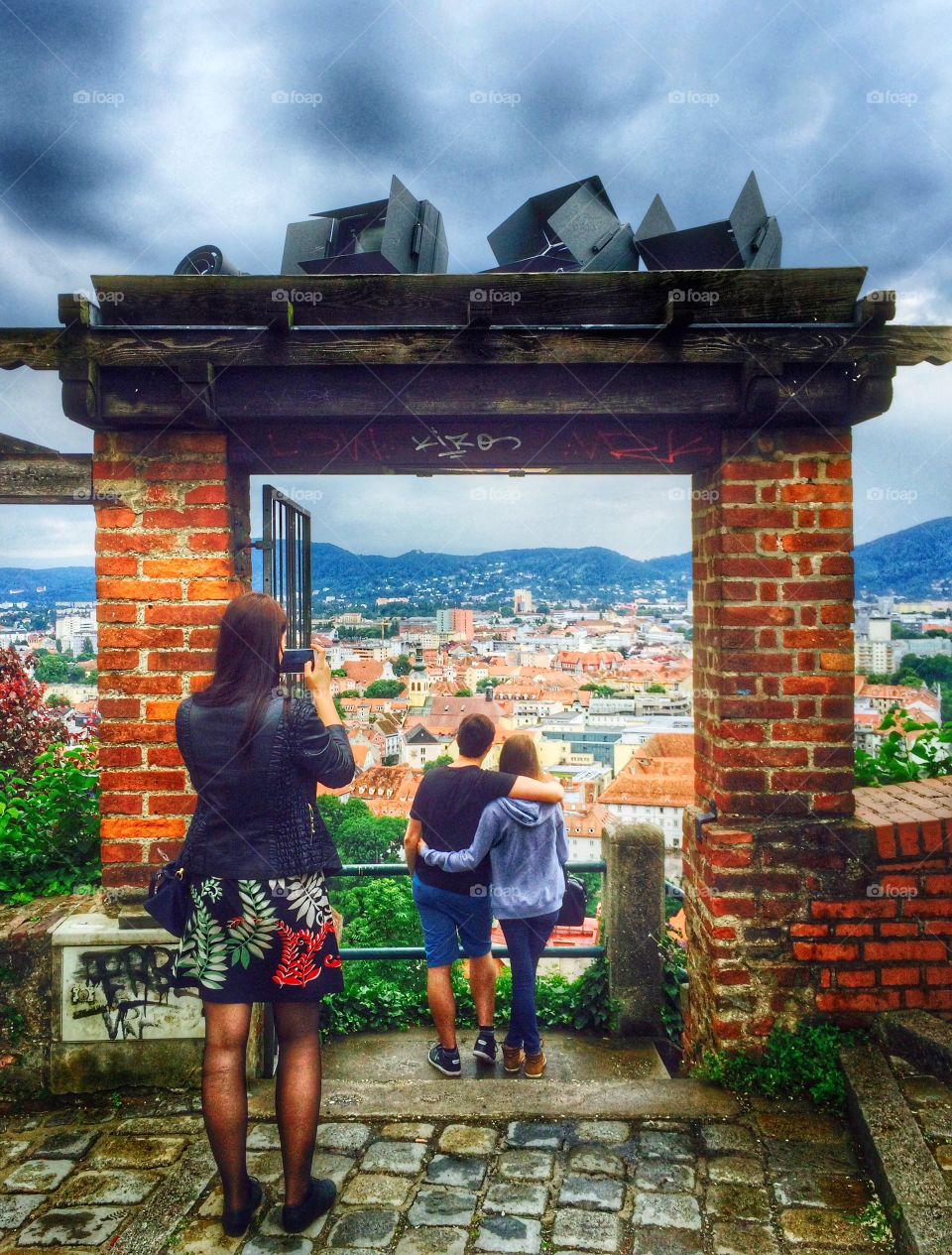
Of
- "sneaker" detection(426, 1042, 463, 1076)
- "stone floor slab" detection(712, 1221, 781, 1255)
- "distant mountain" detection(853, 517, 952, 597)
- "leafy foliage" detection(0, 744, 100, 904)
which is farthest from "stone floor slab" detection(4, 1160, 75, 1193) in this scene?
"distant mountain" detection(853, 517, 952, 597)

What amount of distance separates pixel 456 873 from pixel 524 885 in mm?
300

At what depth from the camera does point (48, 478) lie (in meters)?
3.11

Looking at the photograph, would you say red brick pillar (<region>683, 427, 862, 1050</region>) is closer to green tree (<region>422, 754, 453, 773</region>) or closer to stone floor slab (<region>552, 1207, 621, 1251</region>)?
stone floor slab (<region>552, 1207, 621, 1251</region>)

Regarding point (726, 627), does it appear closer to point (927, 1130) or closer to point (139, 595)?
point (927, 1130)

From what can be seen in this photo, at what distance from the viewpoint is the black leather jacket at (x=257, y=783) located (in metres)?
2.32

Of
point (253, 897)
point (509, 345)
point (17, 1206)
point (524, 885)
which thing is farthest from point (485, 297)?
point (17, 1206)

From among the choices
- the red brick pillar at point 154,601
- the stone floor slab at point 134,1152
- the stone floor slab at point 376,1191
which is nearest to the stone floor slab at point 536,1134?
the stone floor slab at point 376,1191

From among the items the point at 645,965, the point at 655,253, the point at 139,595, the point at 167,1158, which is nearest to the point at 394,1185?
the point at 167,1158

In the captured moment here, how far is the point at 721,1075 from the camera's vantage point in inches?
120

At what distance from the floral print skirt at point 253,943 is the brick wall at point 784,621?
1.67 meters

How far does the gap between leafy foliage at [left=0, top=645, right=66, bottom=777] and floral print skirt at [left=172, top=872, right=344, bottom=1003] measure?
5.62 m

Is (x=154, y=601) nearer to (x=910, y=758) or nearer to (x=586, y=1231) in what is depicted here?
(x=586, y=1231)
